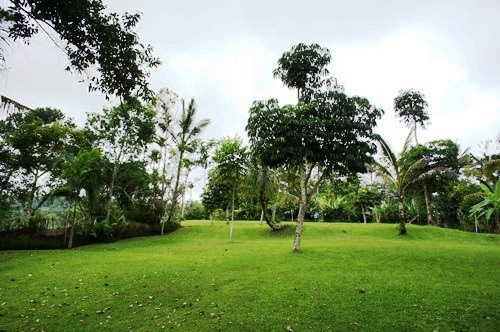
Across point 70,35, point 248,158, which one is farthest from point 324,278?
point 248,158

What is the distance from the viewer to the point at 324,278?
A: 31.6ft

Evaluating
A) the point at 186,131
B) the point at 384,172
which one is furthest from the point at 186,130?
the point at 384,172

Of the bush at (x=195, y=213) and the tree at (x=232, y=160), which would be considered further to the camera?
the bush at (x=195, y=213)

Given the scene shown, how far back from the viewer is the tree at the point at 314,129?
13.6m

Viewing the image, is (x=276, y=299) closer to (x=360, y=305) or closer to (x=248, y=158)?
(x=360, y=305)

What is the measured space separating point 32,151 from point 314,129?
23.2 m

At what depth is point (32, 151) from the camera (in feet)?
Answer: 82.4

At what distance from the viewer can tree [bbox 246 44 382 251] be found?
1364cm

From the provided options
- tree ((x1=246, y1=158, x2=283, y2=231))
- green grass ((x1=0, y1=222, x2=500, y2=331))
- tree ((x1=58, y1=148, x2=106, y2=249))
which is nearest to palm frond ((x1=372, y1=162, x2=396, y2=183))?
tree ((x1=246, y1=158, x2=283, y2=231))

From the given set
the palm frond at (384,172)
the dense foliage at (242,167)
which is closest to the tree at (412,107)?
the dense foliage at (242,167)

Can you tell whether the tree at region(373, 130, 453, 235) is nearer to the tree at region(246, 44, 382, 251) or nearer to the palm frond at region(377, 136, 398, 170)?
the palm frond at region(377, 136, 398, 170)

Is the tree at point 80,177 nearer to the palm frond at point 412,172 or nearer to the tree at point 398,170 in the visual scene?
the tree at point 398,170

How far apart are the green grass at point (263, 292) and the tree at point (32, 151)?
13.4m

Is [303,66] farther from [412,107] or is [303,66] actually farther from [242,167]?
[412,107]
